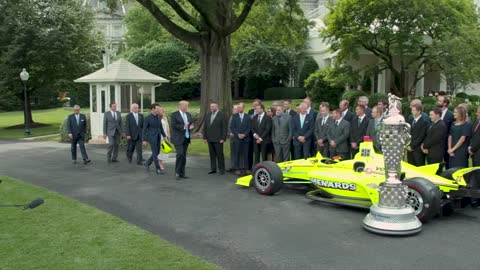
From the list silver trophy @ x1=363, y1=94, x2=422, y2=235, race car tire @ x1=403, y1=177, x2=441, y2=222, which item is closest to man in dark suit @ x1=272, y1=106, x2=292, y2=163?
race car tire @ x1=403, y1=177, x2=441, y2=222

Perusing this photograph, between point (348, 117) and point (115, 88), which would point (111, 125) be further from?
point (348, 117)

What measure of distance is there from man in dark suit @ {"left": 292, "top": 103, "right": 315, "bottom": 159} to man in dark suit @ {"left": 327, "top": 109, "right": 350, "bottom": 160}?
651 millimetres

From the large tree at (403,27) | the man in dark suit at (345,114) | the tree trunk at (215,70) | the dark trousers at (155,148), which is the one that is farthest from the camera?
the large tree at (403,27)

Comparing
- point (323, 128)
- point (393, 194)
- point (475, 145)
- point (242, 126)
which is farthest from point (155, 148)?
point (475, 145)

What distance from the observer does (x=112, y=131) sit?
1533 centimetres

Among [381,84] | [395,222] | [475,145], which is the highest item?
[381,84]

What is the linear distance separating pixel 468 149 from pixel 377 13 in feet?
48.3

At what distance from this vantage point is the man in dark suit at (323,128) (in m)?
11.8

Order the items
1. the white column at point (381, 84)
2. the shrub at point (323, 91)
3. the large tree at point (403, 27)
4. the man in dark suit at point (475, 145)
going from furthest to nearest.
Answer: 1. the white column at point (381, 84)
2. the shrub at point (323, 91)
3. the large tree at point (403, 27)
4. the man in dark suit at point (475, 145)

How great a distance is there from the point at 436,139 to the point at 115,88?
1489cm

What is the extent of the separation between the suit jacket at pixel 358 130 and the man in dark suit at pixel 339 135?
110 mm

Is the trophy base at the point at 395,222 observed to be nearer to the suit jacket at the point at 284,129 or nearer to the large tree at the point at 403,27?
the suit jacket at the point at 284,129

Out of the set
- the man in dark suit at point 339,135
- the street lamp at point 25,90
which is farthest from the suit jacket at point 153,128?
the street lamp at point 25,90

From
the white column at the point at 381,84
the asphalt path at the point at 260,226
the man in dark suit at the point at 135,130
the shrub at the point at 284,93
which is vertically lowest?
the asphalt path at the point at 260,226
